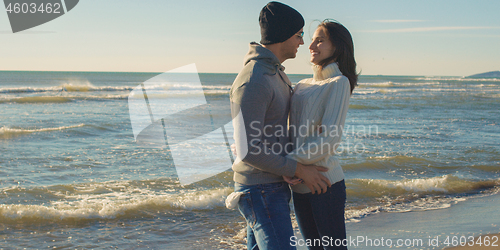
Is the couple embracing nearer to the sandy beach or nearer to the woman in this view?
the woman

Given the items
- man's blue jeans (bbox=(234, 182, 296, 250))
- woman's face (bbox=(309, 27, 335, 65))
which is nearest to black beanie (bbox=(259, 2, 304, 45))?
woman's face (bbox=(309, 27, 335, 65))

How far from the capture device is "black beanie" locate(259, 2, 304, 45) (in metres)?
2.14

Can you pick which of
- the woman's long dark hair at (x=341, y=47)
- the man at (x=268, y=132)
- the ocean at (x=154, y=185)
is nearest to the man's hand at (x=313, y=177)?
the man at (x=268, y=132)

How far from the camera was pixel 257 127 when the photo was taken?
1982 mm

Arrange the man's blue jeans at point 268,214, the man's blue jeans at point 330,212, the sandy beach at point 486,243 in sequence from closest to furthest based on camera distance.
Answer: the man's blue jeans at point 268,214, the man's blue jeans at point 330,212, the sandy beach at point 486,243

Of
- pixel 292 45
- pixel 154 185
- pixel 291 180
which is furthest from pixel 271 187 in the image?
pixel 154 185

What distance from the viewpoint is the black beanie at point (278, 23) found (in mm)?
2145

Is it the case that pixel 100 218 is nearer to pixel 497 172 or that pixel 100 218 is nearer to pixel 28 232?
pixel 28 232

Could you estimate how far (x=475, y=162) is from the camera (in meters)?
8.13

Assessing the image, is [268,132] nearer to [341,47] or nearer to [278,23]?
[278,23]

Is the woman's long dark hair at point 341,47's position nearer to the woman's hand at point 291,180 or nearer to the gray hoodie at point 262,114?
the gray hoodie at point 262,114

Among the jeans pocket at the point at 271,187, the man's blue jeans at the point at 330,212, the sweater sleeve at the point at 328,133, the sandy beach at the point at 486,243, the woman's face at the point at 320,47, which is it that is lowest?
the sandy beach at the point at 486,243

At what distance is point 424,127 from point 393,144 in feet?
13.0

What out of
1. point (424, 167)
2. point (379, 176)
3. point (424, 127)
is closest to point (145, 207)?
point (379, 176)
